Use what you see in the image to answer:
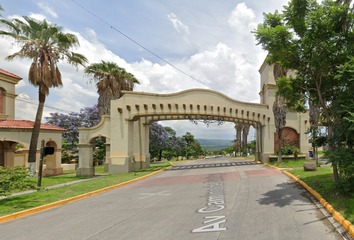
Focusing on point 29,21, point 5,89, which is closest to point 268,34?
point 29,21

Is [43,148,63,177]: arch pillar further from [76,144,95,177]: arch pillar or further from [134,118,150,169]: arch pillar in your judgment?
[134,118,150,169]: arch pillar

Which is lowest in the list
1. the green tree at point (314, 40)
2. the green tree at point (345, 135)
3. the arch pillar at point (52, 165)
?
the arch pillar at point (52, 165)

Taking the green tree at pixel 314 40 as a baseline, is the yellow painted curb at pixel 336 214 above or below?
below

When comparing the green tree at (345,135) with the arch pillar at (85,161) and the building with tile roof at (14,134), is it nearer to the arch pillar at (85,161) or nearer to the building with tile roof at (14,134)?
the arch pillar at (85,161)

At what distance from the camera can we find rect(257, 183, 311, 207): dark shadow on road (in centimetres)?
826

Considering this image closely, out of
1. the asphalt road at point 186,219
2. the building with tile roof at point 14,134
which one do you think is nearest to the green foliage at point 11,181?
the asphalt road at point 186,219

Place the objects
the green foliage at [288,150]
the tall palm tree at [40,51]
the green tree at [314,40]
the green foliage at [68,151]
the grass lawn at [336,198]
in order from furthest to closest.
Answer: the green foliage at [68,151] → the green foliage at [288,150] → the tall palm tree at [40,51] → the green tree at [314,40] → the grass lawn at [336,198]

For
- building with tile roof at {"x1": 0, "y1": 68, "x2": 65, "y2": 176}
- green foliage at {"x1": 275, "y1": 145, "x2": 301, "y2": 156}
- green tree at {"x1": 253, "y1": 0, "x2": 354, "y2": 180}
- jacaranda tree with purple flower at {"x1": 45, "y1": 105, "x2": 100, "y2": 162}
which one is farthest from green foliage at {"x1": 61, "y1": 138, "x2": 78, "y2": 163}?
green tree at {"x1": 253, "y1": 0, "x2": 354, "y2": 180}

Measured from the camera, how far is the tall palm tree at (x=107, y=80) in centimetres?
2662

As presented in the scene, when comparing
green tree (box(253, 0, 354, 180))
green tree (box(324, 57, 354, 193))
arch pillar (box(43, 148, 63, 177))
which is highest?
green tree (box(253, 0, 354, 180))

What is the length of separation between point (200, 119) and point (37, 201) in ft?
60.8

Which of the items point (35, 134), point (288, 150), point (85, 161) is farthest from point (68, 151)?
point (288, 150)

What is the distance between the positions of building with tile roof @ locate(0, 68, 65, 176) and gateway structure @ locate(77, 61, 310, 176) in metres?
3.87

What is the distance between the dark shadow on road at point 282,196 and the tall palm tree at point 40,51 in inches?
743
